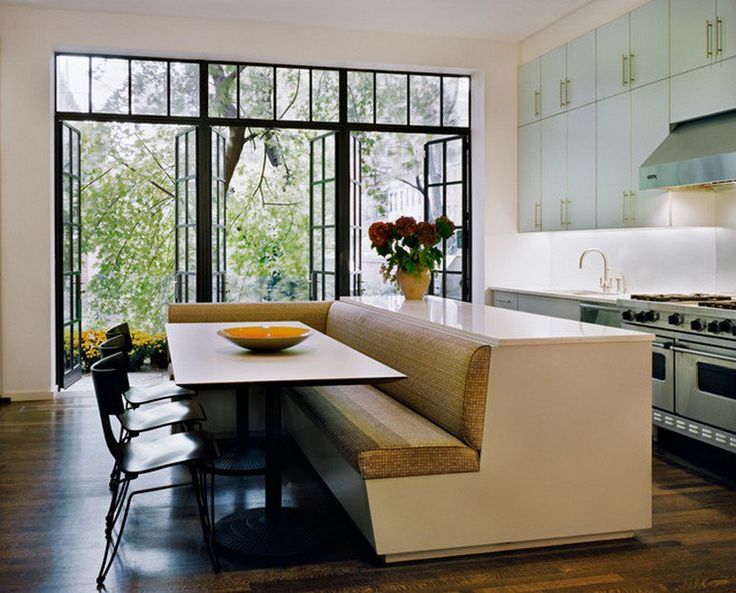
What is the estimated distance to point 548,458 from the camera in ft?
9.83

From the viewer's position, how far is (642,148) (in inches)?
207

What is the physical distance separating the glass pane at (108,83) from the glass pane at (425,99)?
2474 mm

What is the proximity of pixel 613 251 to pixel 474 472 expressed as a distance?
3696 millimetres

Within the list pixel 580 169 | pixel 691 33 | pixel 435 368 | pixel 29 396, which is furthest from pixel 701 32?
pixel 29 396

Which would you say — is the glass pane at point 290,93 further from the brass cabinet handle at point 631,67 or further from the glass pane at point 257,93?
the brass cabinet handle at point 631,67

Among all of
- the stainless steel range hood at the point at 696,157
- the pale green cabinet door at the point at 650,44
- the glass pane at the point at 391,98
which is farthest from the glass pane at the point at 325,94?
the stainless steel range hood at the point at 696,157

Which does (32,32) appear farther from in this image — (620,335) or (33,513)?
(620,335)

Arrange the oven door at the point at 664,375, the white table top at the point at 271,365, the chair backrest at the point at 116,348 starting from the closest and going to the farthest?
the white table top at the point at 271,365 → the chair backrest at the point at 116,348 → the oven door at the point at 664,375

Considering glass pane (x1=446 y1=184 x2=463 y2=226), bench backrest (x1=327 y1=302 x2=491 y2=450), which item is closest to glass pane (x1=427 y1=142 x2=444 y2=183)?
glass pane (x1=446 y1=184 x2=463 y2=226)

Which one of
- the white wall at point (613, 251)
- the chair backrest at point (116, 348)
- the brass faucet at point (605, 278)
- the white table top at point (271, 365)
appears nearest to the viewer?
the white table top at point (271, 365)

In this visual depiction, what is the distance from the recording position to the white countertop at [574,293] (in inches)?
207

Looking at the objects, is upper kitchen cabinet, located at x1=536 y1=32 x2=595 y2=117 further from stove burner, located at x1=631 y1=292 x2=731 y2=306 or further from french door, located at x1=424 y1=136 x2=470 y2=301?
stove burner, located at x1=631 y1=292 x2=731 y2=306

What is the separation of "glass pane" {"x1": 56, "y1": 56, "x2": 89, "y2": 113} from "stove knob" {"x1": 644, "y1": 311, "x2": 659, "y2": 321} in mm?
4582

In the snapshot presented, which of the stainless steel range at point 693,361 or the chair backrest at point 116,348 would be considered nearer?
the chair backrest at point 116,348
